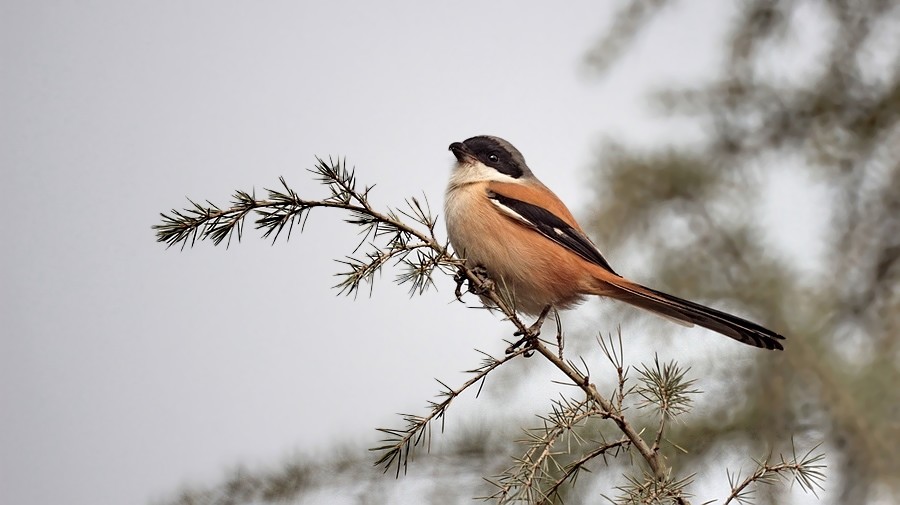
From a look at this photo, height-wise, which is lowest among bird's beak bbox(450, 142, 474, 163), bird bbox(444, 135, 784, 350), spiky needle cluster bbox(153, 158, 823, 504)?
spiky needle cluster bbox(153, 158, 823, 504)

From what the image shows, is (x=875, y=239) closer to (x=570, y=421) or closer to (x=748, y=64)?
(x=748, y=64)

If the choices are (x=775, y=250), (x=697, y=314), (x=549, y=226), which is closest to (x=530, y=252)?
(x=549, y=226)

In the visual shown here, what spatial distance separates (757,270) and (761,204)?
0.42 meters

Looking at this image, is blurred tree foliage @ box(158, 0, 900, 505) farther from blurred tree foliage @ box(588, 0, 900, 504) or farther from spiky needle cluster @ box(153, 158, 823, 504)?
spiky needle cluster @ box(153, 158, 823, 504)

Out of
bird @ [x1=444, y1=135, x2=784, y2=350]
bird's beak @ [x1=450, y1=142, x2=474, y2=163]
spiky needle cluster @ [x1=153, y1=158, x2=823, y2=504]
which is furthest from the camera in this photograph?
bird's beak @ [x1=450, y1=142, x2=474, y2=163]

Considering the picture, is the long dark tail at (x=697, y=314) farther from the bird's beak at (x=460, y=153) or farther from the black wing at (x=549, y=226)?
the bird's beak at (x=460, y=153)

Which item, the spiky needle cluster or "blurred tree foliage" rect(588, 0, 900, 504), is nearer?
the spiky needle cluster

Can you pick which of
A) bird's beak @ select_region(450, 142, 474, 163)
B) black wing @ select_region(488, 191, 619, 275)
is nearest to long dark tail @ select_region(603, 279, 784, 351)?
black wing @ select_region(488, 191, 619, 275)

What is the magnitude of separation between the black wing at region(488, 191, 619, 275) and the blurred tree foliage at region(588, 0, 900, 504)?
3.88 ft

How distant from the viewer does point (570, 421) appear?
1.51 metres

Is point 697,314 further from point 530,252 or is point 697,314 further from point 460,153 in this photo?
point 460,153

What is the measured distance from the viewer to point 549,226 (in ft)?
8.50

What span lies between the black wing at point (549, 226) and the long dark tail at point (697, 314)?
0.13 m

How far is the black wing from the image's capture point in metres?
2.54
